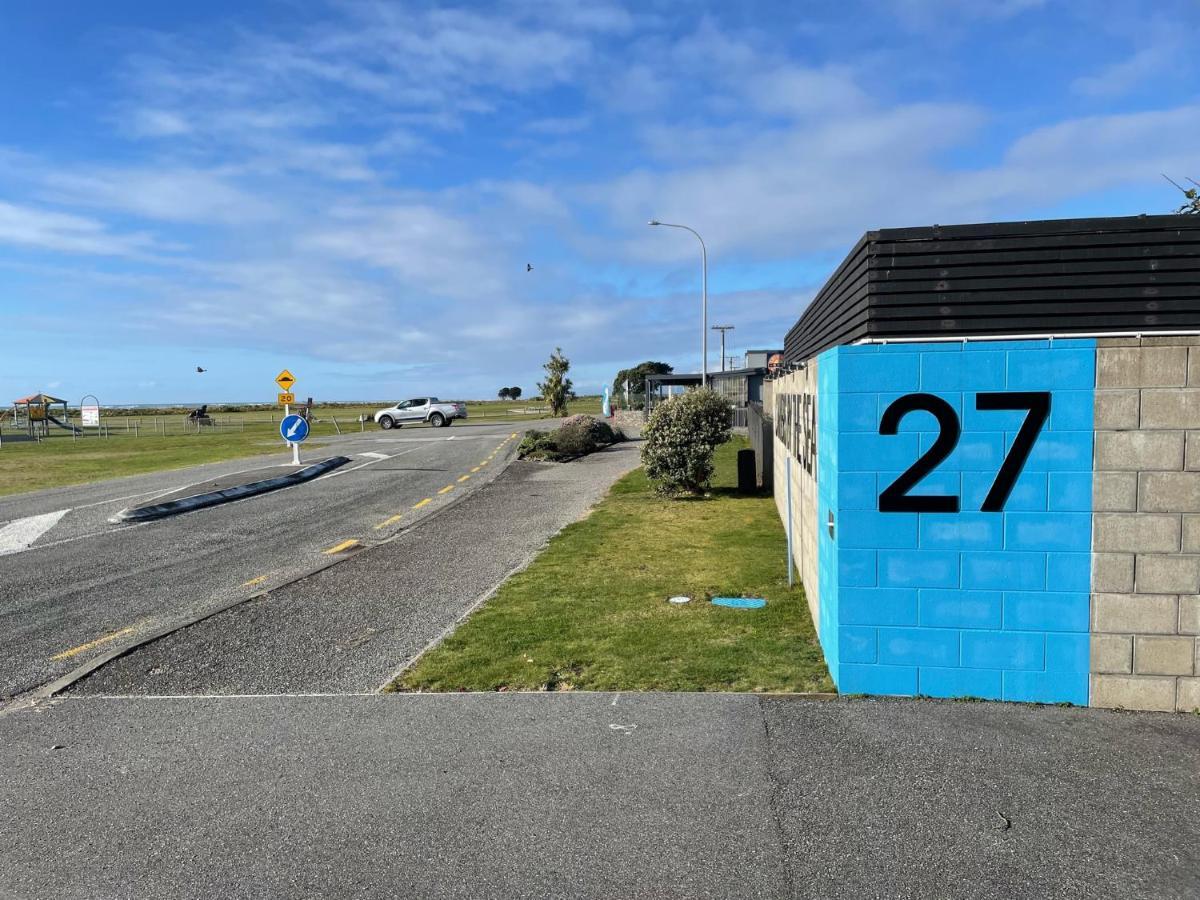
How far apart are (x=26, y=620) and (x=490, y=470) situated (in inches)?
567

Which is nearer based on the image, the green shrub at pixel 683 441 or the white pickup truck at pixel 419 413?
the green shrub at pixel 683 441

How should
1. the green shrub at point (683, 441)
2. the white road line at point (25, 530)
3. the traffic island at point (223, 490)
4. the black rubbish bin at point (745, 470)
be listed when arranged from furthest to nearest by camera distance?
1. the black rubbish bin at point (745, 470)
2. the green shrub at point (683, 441)
3. the traffic island at point (223, 490)
4. the white road line at point (25, 530)

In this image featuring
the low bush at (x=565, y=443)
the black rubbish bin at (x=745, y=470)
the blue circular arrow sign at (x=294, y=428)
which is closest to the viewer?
the black rubbish bin at (x=745, y=470)

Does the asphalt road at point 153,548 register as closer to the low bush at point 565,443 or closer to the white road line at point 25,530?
the white road line at point 25,530

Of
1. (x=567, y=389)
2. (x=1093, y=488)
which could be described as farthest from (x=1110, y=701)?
(x=567, y=389)

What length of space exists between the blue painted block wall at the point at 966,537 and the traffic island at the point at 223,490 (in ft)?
44.0

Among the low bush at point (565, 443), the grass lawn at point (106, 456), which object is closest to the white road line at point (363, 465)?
the grass lawn at point (106, 456)

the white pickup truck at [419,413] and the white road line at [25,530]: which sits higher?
the white pickup truck at [419,413]

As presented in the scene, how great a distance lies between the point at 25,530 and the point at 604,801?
13654mm

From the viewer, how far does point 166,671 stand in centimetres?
620

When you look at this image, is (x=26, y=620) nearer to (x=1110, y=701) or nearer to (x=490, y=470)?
(x=1110, y=701)

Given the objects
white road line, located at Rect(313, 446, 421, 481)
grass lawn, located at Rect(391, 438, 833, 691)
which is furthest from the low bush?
grass lawn, located at Rect(391, 438, 833, 691)

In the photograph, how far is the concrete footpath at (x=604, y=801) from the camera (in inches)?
130

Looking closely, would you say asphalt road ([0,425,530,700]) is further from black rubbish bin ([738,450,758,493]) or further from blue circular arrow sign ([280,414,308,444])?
black rubbish bin ([738,450,758,493])
